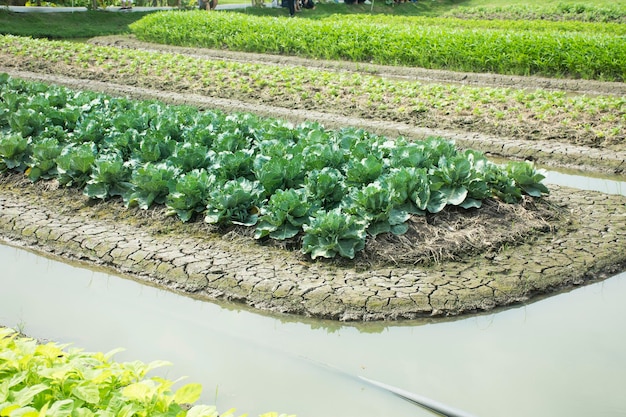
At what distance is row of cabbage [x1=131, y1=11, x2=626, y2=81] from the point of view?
13.6 m

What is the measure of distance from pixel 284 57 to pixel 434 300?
12.7 m

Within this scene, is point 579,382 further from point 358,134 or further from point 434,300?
point 358,134

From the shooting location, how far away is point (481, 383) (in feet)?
13.4

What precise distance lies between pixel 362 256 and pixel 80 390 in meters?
3.05

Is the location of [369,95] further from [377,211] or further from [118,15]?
[118,15]

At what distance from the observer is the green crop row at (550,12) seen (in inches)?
1034

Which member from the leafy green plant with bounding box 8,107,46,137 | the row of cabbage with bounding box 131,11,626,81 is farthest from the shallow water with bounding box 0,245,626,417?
the row of cabbage with bounding box 131,11,626,81

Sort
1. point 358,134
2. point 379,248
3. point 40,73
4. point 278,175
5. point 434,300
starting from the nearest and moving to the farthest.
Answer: point 434,300
point 379,248
point 278,175
point 358,134
point 40,73

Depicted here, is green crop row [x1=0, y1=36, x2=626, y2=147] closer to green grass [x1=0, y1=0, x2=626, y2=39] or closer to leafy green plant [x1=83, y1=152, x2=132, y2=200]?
leafy green plant [x1=83, y1=152, x2=132, y2=200]

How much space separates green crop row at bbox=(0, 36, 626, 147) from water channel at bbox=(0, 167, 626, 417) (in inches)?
171

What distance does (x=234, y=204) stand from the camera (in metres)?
6.03

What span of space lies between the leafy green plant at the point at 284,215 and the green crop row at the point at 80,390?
2694 mm

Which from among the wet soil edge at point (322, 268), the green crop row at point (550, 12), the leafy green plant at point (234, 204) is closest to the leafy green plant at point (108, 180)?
the wet soil edge at point (322, 268)

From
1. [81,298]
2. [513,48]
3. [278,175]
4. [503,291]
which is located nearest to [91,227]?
A: [81,298]
